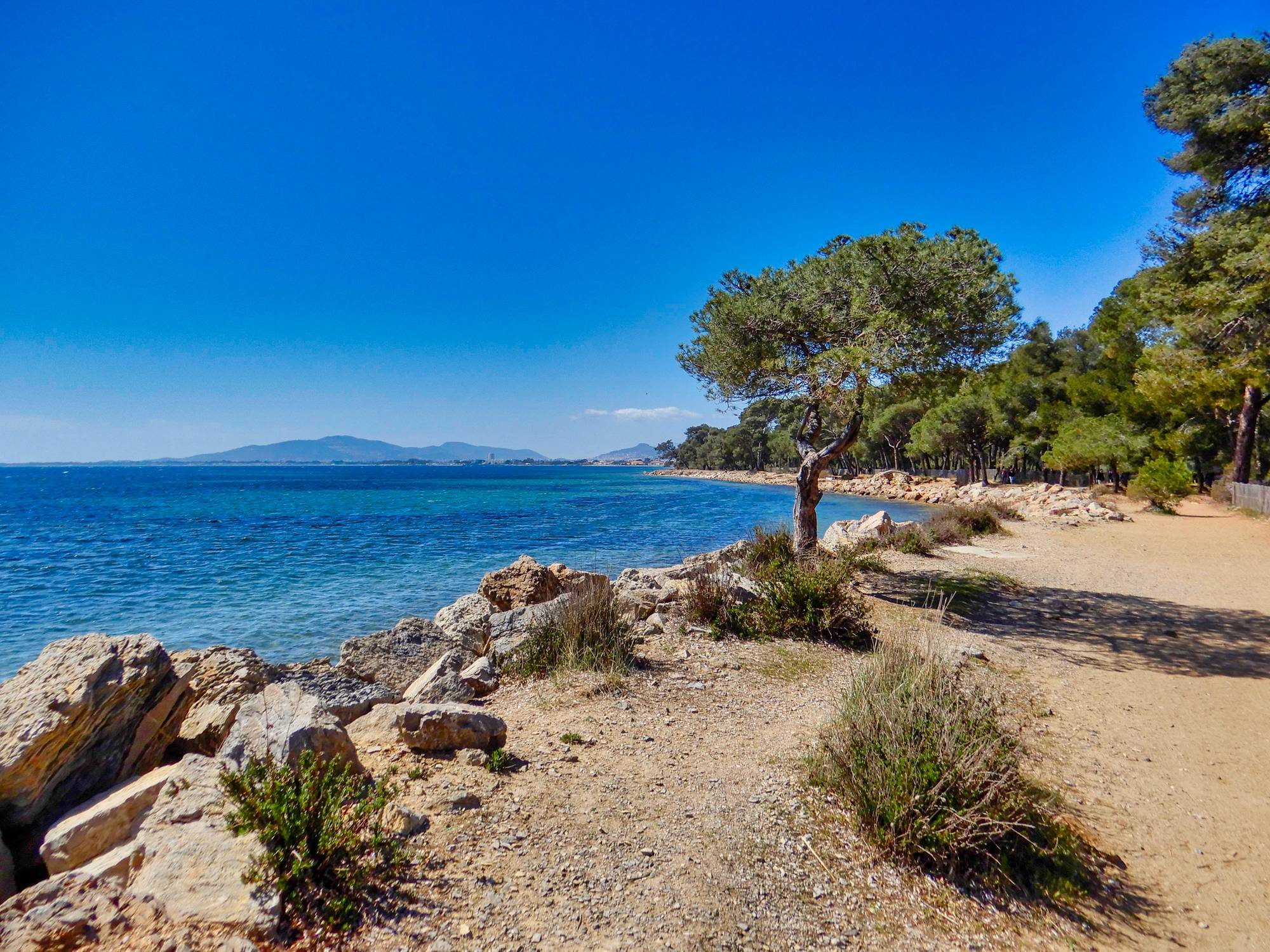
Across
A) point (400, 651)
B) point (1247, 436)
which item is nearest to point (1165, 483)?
point (1247, 436)

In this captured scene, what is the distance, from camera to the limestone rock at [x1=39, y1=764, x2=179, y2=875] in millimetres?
3479

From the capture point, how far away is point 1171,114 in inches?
607

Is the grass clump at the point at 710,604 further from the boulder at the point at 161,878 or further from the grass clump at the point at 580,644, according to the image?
the boulder at the point at 161,878

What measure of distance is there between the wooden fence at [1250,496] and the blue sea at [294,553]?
15243 mm

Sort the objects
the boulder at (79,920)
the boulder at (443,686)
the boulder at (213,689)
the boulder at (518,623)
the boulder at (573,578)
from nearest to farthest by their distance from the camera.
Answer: the boulder at (79,920), the boulder at (213,689), the boulder at (443,686), the boulder at (518,623), the boulder at (573,578)

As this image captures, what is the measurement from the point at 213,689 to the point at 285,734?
3.21 meters

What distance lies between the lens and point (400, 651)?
8.56 m

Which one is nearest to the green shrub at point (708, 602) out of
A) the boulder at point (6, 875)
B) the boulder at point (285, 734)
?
the boulder at point (285, 734)

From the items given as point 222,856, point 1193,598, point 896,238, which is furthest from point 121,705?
point 1193,598

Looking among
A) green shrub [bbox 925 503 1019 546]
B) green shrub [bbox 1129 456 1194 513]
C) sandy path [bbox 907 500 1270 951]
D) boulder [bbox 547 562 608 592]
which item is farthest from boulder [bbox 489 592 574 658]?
green shrub [bbox 1129 456 1194 513]

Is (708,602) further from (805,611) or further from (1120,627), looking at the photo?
(1120,627)

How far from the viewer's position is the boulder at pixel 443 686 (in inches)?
245

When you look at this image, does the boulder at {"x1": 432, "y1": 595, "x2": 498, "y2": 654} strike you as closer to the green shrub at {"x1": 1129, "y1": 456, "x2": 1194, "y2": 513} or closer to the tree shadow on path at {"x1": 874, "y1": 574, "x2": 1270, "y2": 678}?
the tree shadow on path at {"x1": 874, "y1": 574, "x2": 1270, "y2": 678}

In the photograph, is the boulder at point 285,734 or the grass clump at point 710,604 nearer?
the boulder at point 285,734
